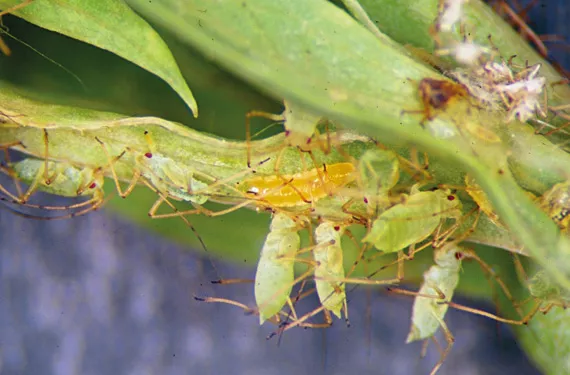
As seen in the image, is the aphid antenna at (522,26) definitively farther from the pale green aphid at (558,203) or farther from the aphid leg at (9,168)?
the aphid leg at (9,168)

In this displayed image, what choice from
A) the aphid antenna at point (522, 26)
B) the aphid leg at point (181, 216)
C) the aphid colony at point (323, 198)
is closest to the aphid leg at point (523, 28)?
the aphid antenna at point (522, 26)

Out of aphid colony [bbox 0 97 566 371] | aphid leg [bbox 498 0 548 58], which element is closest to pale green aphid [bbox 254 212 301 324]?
aphid colony [bbox 0 97 566 371]

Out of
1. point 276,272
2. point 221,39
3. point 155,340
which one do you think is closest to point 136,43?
point 221,39

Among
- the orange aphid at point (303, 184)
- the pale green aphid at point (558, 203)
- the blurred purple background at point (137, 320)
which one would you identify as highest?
the pale green aphid at point (558, 203)

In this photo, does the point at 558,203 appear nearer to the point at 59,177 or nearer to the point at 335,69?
the point at 335,69

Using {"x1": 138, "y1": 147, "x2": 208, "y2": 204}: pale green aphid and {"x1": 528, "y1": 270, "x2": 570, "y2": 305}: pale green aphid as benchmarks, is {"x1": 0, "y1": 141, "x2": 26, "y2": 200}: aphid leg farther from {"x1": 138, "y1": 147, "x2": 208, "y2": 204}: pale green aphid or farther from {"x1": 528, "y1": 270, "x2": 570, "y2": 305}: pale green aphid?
{"x1": 528, "y1": 270, "x2": 570, "y2": 305}: pale green aphid
